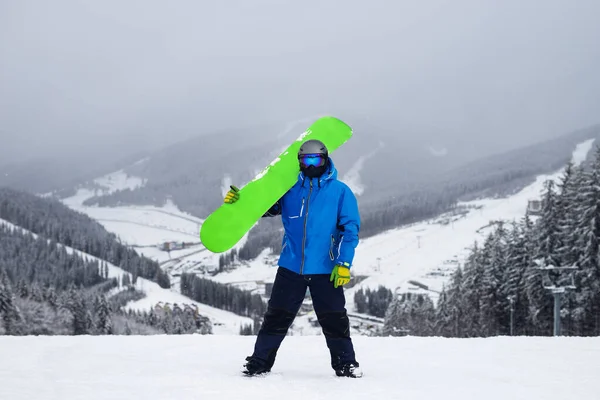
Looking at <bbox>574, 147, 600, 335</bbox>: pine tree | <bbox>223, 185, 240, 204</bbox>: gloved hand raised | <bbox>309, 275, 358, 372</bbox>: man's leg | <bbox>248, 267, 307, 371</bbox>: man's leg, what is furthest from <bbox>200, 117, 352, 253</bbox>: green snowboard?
<bbox>574, 147, 600, 335</bbox>: pine tree

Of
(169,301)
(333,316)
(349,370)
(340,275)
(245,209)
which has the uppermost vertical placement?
(245,209)

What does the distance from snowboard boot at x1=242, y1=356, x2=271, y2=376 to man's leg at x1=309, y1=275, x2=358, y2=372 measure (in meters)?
0.69

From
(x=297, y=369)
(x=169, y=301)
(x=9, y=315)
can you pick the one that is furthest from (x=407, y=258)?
(x=297, y=369)

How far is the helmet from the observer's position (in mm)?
4855

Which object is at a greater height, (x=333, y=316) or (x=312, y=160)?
(x=312, y=160)

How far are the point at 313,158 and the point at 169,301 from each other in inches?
4439

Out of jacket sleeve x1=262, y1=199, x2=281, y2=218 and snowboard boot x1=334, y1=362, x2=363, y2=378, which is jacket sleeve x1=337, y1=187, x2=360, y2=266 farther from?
snowboard boot x1=334, y1=362, x2=363, y2=378

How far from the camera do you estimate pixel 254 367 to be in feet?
15.5

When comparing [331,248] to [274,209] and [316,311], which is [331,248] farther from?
[274,209]

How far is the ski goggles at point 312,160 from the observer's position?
4.86 meters

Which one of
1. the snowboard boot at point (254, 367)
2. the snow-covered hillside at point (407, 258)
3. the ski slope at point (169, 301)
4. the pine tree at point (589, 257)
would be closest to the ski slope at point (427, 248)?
the snow-covered hillside at point (407, 258)

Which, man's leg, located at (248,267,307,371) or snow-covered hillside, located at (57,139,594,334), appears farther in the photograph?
snow-covered hillside, located at (57,139,594,334)

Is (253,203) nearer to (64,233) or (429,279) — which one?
(429,279)

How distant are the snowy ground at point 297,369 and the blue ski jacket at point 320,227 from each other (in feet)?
3.70
